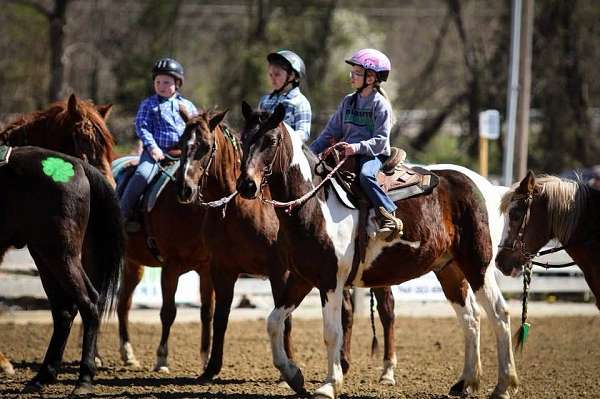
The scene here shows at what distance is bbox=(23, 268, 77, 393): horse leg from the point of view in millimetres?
7801

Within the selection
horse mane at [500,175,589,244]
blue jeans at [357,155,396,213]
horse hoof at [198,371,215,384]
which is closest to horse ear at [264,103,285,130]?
blue jeans at [357,155,396,213]

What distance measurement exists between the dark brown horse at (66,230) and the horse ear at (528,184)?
337 centimetres

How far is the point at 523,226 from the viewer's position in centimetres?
780

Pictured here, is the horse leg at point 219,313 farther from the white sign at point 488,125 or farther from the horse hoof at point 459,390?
the white sign at point 488,125

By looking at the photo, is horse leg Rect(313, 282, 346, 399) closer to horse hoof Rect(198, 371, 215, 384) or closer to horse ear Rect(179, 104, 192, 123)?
horse hoof Rect(198, 371, 215, 384)

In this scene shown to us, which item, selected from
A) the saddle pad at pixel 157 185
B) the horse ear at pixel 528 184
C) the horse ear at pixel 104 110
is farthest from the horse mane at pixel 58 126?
the horse ear at pixel 528 184

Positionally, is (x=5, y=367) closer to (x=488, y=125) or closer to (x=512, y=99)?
(x=488, y=125)

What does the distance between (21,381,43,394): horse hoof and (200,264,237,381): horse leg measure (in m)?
1.50

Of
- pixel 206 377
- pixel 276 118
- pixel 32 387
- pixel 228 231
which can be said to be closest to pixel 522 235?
pixel 276 118

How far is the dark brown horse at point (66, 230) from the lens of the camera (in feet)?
24.2

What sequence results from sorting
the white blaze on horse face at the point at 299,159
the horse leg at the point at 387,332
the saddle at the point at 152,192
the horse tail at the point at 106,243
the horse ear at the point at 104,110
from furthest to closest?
the saddle at the point at 152,192
the horse ear at the point at 104,110
the horse leg at the point at 387,332
the horse tail at the point at 106,243
the white blaze on horse face at the point at 299,159

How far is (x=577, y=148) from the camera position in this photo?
84.9ft

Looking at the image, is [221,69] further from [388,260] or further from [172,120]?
[388,260]

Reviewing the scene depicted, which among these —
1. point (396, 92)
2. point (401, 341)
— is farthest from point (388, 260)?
point (396, 92)
